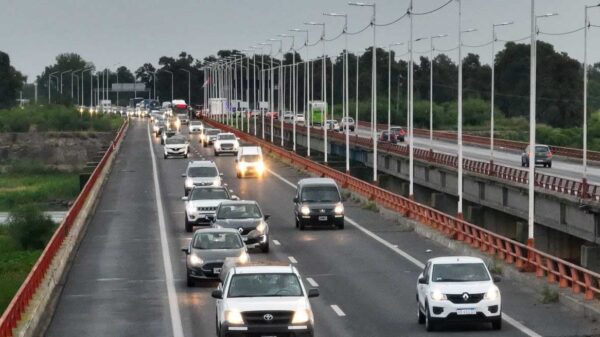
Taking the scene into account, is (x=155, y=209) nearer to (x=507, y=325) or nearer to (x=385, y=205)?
(x=385, y=205)

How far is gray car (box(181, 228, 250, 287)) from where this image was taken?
117 ft

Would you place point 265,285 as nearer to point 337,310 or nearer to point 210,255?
point 337,310

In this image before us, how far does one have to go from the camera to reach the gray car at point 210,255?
35781 mm

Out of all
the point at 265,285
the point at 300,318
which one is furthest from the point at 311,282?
the point at 300,318

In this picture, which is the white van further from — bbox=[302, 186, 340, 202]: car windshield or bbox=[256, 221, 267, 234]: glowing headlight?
bbox=[256, 221, 267, 234]: glowing headlight

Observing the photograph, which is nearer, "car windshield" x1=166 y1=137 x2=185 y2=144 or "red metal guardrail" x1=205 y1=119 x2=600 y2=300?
"red metal guardrail" x1=205 y1=119 x2=600 y2=300

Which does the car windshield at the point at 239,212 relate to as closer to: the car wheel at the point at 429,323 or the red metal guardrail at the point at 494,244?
the red metal guardrail at the point at 494,244

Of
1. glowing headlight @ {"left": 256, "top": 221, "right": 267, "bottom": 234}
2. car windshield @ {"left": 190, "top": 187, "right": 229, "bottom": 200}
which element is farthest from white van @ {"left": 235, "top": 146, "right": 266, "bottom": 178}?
glowing headlight @ {"left": 256, "top": 221, "right": 267, "bottom": 234}

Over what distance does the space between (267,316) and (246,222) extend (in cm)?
1960

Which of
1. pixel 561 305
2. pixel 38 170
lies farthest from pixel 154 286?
pixel 38 170

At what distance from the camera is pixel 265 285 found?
26625 mm

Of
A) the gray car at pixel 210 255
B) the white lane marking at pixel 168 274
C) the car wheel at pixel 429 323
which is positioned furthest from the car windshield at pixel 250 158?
the car wheel at pixel 429 323

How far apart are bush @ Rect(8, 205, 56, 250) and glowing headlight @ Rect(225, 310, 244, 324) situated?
4890 cm

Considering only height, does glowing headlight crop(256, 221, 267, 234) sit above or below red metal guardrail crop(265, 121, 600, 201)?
above
